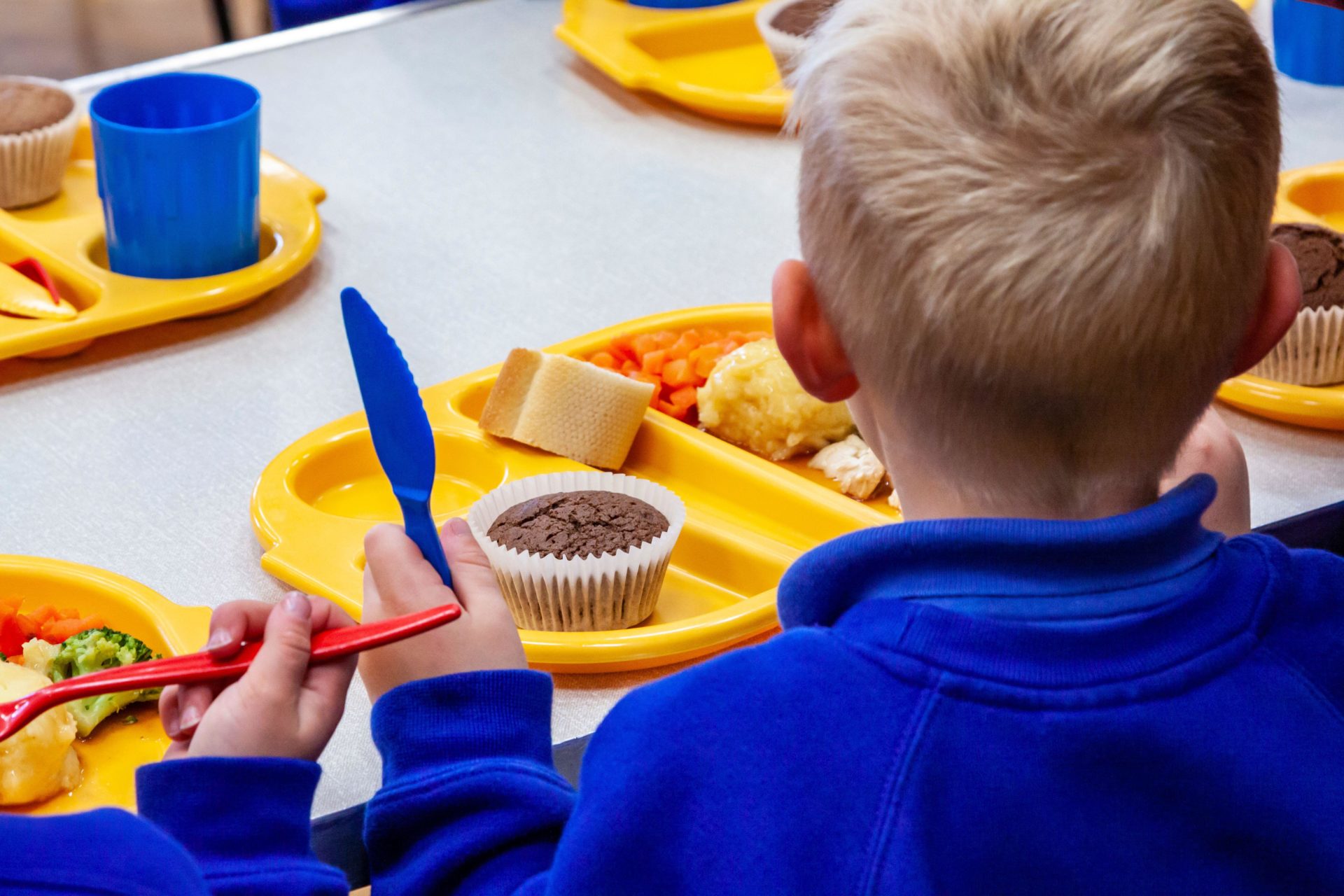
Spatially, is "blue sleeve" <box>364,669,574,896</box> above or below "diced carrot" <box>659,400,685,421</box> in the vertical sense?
above

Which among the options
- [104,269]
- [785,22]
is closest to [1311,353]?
[785,22]

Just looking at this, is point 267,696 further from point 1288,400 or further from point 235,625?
point 1288,400

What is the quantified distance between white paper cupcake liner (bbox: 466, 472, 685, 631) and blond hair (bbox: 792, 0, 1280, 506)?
42 cm

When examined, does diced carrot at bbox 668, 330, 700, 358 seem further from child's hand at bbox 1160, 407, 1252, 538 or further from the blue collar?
the blue collar

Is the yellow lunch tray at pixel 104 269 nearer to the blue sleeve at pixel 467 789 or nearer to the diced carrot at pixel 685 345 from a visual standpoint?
the diced carrot at pixel 685 345

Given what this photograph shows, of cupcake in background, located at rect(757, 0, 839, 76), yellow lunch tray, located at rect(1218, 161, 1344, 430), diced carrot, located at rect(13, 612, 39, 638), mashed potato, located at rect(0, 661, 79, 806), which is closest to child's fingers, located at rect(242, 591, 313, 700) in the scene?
mashed potato, located at rect(0, 661, 79, 806)

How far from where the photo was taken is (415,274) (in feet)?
5.25

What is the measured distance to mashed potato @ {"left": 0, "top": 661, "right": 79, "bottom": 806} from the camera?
921 mm

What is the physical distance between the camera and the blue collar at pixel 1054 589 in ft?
2.10

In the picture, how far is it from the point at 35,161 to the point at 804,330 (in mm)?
1246

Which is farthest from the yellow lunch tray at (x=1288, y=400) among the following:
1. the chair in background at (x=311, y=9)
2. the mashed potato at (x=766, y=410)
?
the chair in background at (x=311, y=9)

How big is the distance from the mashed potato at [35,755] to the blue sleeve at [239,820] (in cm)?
20

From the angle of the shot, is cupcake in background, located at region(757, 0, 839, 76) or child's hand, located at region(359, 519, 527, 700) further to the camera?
cupcake in background, located at region(757, 0, 839, 76)

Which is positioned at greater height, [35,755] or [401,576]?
[401,576]
